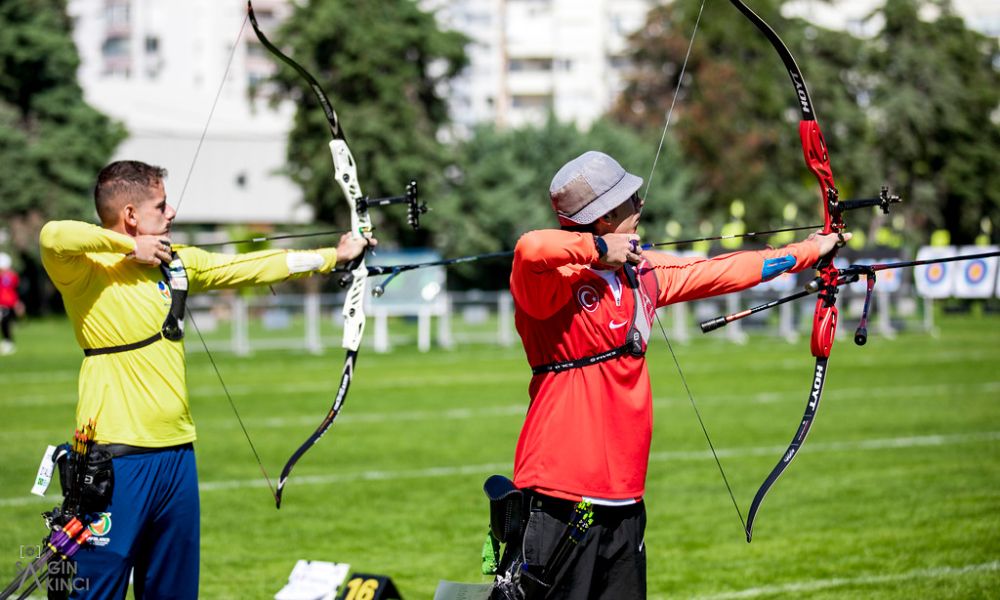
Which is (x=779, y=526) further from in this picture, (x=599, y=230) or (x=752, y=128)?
(x=752, y=128)

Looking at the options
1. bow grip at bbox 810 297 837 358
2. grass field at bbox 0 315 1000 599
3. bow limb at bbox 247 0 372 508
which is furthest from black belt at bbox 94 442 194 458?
bow grip at bbox 810 297 837 358

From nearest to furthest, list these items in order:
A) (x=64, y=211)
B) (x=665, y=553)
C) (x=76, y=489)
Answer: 1. (x=76, y=489)
2. (x=665, y=553)
3. (x=64, y=211)

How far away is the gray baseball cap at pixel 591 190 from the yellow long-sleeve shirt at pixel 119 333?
5.68 ft

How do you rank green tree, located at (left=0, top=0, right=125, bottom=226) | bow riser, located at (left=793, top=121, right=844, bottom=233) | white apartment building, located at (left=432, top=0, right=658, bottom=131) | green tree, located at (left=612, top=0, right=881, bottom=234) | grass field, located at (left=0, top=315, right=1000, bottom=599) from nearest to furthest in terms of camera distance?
bow riser, located at (left=793, top=121, right=844, bottom=233) < grass field, located at (left=0, top=315, right=1000, bottom=599) < green tree, located at (left=0, top=0, right=125, bottom=226) < green tree, located at (left=612, top=0, right=881, bottom=234) < white apartment building, located at (left=432, top=0, right=658, bottom=131)

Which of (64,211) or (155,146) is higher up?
(155,146)

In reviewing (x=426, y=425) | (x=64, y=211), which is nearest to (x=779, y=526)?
(x=426, y=425)

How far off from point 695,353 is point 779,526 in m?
15.7

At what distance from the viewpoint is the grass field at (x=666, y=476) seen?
7.66 m

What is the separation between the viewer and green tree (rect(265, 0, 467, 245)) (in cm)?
4400

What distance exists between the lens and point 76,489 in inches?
186

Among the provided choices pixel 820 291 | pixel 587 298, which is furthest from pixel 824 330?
pixel 587 298

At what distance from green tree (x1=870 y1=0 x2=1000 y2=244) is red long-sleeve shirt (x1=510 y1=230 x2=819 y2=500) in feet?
179

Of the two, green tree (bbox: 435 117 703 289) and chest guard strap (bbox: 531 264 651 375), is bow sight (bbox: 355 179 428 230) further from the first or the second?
green tree (bbox: 435 117 703 289)

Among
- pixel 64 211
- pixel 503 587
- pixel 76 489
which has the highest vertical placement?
pixel 64 211
